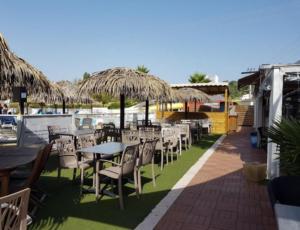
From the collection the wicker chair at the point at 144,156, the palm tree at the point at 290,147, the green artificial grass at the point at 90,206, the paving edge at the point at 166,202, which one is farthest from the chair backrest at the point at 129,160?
the palm tree at the point at 290,147

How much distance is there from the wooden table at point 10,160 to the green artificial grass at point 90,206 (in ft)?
2.47

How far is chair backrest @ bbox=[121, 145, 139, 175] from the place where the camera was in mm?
4809

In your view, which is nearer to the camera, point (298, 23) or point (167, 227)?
point (167, 227)

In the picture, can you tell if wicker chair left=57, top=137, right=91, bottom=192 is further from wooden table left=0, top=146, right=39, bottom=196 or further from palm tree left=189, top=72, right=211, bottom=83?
palm tree left=189, top=72, right=211, bottom=83

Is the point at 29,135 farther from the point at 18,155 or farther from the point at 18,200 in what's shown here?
the point at 18,200

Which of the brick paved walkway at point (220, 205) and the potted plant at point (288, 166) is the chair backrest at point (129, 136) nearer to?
the brick paved walkway at point (220, 205)

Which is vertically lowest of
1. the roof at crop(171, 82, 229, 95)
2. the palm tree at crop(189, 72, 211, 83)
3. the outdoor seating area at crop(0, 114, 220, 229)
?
the outdoor seating area at crop(0, 114, 220, 229)

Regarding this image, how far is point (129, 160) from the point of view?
4.98m

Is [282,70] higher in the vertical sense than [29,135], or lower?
higher

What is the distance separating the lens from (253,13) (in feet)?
41.2

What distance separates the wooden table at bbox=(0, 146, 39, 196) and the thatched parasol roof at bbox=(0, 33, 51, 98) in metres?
1.18

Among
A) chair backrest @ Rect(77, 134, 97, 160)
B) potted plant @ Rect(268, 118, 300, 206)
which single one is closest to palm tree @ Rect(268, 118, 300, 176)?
potted plant @ Rect(268, 118, 300, 206)

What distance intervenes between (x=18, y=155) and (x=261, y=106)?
12078 millimetres

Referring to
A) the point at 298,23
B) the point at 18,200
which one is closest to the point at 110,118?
the point at 298,23
